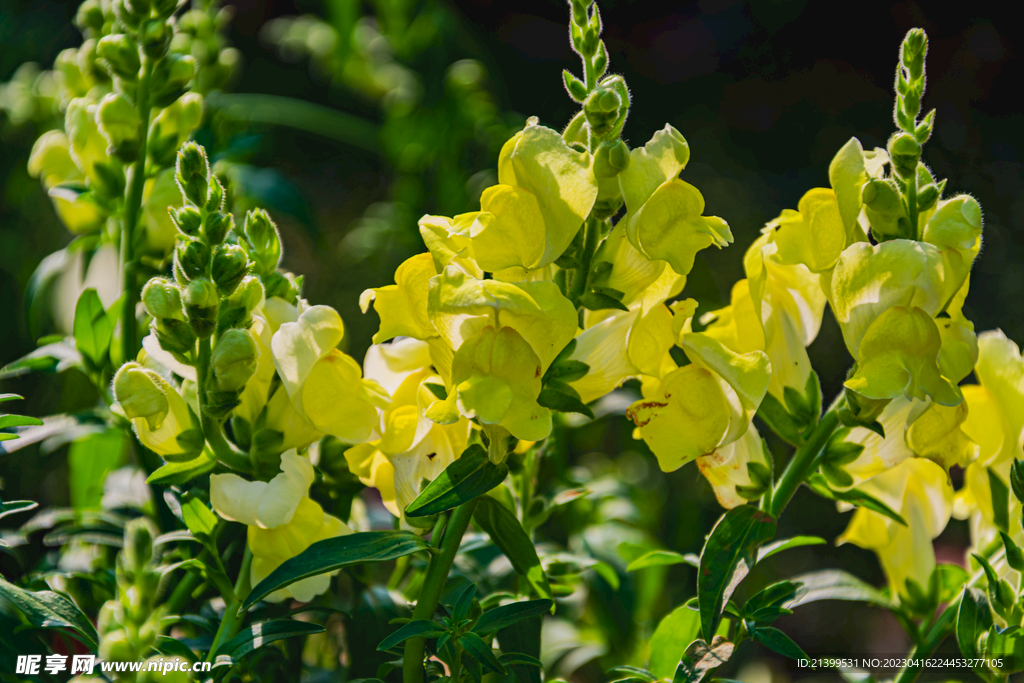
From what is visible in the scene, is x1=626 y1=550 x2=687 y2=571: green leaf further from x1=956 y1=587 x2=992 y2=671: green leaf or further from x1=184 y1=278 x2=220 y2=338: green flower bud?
x1=184 y1=278 x2=220 y2=338: green flower bud

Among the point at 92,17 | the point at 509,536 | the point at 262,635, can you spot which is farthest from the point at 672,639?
the point at 92,17

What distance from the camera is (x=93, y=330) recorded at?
2.13 feet

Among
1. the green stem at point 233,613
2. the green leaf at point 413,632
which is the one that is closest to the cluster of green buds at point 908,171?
the green leaf at point 413,632

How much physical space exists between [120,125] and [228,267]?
0.95ft

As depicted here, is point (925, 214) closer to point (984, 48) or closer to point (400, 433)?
point (400, 433)

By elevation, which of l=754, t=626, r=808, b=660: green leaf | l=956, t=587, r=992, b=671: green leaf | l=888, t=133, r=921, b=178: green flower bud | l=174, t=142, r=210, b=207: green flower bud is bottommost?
l=956, t=587, r=992, b=671: green leaf

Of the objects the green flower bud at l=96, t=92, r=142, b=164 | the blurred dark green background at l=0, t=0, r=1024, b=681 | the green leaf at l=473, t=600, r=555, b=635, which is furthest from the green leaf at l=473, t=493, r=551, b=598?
the blurred dark green background at l=0, t=0, r=1024, b=681

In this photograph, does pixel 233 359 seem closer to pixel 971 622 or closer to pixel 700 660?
pixel 700 660

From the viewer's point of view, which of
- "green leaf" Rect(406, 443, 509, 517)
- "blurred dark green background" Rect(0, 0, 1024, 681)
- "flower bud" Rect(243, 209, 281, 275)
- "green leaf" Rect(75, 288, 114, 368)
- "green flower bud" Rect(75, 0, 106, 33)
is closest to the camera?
"green leaf" Rect(406, 443, 509, 517)

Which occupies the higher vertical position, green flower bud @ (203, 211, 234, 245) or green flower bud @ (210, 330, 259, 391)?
green flower bud @ (203, 211, 234, 245)

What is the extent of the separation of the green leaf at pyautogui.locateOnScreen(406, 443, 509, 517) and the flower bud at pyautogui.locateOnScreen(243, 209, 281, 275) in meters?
0.20

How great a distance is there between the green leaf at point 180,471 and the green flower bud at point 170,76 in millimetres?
330

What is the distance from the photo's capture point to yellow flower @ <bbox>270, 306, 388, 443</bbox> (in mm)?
501

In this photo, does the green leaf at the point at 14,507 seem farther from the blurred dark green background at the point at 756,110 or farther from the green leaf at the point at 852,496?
the blurred dark green background at the point at 756,110
